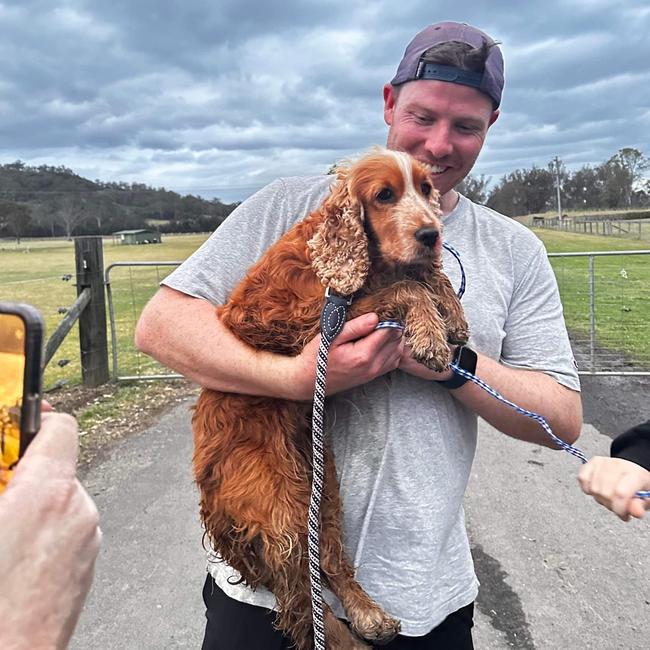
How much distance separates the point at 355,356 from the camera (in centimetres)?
164

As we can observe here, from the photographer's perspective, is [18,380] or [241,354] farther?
[241,354]

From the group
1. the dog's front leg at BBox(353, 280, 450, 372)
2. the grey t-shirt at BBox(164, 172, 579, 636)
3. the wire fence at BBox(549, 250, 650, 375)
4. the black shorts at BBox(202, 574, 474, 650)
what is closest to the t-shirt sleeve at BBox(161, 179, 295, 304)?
the grey t-shirt at BBox(164, 172, 579, 636)

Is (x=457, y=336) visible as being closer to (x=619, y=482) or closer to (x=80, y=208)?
(x=619, y=482)

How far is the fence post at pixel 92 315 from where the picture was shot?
8227 mm

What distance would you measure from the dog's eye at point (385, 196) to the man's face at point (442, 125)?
27cm

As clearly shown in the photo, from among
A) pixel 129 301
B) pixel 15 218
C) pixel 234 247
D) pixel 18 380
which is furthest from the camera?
pixel 129 301

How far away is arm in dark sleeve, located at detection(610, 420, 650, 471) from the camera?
1.67 m

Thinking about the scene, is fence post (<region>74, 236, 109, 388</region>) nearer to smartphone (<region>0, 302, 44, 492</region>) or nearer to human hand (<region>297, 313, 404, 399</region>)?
human hand (<region>297, 313, 404, 399</region>)

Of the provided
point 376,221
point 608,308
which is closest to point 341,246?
point 376,221

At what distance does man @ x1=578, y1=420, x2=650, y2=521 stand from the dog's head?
2.57ft

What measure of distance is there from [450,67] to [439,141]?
9.5 inches

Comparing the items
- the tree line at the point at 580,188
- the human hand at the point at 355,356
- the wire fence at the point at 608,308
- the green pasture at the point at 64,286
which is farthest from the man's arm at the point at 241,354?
the tree line at the point at 580,188

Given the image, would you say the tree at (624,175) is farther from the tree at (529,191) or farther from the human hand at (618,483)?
the human hand at (618,483)

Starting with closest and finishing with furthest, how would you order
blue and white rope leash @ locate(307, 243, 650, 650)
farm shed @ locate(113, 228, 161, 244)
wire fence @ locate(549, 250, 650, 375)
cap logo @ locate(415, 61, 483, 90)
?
blue and white rope leash @ locate(307, 243, 650, 650) < cap logo @ locate(415, 61, 483, 90) < wire fence @ locate(549, 250, 650, 375) < farm shed @ locate(113, 228, 161, 244)
